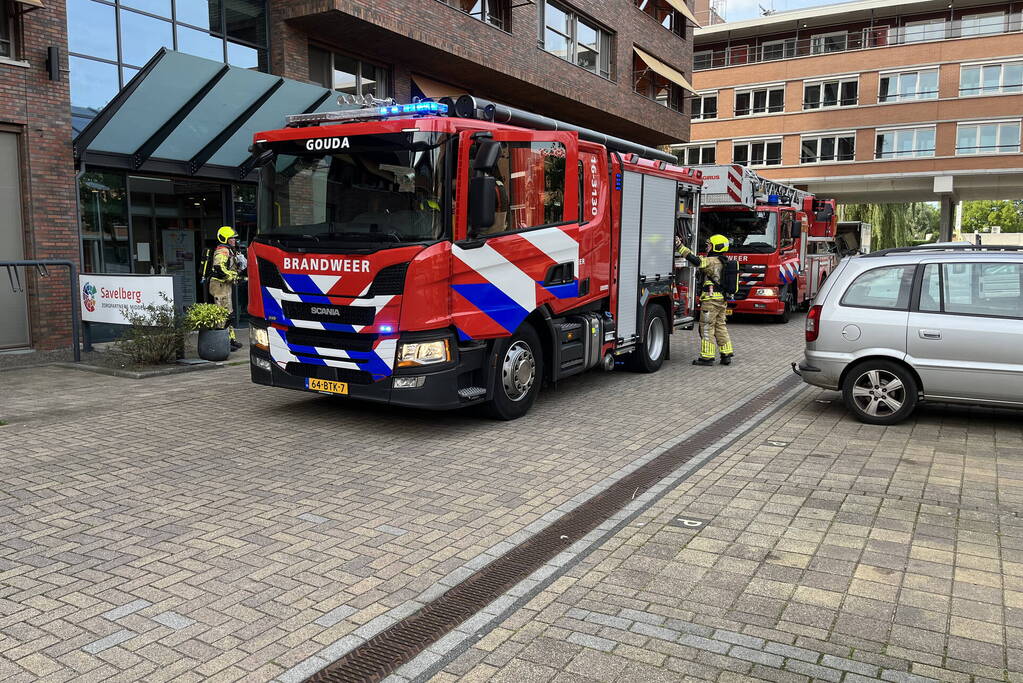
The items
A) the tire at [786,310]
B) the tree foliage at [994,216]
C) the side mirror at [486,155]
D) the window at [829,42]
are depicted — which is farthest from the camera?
the tree foliage at [994,216]

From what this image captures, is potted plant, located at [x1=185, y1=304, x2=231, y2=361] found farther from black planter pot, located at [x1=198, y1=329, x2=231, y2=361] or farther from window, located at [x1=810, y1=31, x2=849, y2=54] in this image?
window, located at [x1=810, y1=31, x2=849, y2=54]

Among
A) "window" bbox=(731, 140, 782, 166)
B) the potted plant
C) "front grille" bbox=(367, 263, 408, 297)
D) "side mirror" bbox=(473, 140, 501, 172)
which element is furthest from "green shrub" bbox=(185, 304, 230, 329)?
"window" bbox=(731, 140, 782, 166)

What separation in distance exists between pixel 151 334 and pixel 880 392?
888 centimetres

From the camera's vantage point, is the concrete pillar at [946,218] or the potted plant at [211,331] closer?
the potted plant at [211,331]

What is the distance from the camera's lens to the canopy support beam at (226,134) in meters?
13.2

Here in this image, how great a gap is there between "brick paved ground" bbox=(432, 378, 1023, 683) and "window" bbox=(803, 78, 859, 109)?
39.2 metres

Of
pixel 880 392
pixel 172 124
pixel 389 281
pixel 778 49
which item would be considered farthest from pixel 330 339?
pixel 778 49

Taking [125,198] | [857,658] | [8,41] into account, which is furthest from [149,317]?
[857,658]

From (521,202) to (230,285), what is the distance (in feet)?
21.9

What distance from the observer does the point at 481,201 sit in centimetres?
688

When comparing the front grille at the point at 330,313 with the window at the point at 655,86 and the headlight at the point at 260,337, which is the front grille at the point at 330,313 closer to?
the headlight at the point at 260,337

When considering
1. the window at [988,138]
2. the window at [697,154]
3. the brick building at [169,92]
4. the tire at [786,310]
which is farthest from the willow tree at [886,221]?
the brick building at [169,92]

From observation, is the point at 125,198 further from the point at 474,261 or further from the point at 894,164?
the point at 894,164

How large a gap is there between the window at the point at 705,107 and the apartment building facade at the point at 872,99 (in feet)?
0.25
